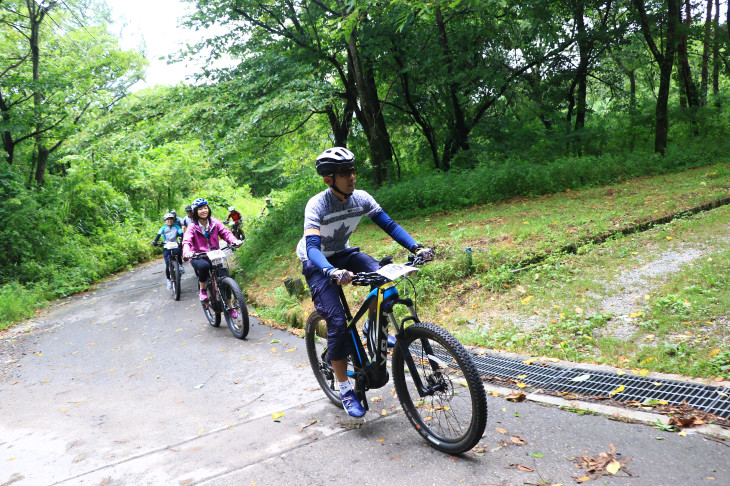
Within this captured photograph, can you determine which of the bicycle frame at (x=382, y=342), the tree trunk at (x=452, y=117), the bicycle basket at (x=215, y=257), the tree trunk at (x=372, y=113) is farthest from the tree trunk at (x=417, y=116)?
the bicycle frame at (x=382, y=342)

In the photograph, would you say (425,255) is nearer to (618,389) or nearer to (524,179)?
(618,389)

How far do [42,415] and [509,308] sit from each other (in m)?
5.55

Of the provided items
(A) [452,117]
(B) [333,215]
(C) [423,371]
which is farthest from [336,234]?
(A) [452,117]

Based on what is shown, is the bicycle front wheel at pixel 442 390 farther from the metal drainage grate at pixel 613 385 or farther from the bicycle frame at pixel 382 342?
the metal drainage grate at pixel 613 385

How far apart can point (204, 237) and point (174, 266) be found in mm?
4582

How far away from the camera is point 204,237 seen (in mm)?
8945

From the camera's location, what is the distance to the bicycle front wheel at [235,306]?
A: 25.4ft

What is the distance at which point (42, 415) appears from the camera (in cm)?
545

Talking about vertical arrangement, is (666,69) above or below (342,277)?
above

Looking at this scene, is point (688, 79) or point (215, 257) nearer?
point (215, 257)

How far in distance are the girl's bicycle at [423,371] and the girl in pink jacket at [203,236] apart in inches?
204

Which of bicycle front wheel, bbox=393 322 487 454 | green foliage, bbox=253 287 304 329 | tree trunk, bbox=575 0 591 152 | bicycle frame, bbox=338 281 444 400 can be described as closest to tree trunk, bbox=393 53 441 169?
tree trunk, bbox=575 0 591 152

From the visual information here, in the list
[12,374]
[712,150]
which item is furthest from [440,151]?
[12,374]

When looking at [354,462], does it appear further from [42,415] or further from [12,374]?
[12,374]
